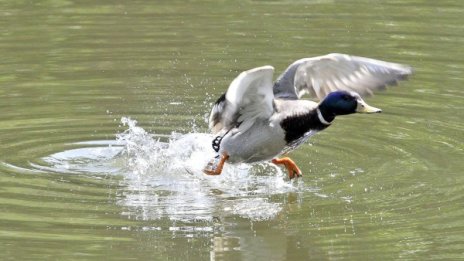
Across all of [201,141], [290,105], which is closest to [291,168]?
[290,105]

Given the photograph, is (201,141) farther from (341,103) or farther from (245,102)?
(341,103)

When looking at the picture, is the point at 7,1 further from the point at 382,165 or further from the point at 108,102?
the point at 382,165

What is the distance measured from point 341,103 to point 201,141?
2.19m

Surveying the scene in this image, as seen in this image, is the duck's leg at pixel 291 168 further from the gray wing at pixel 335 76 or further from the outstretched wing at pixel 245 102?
the gray wing at pixel 335 76

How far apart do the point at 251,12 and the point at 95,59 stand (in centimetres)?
337

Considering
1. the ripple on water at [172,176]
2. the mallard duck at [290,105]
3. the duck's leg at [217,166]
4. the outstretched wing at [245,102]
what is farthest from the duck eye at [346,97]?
the duck's leg at [217,166]

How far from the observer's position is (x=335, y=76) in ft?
37.3

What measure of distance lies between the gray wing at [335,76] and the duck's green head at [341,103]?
37 centimetres

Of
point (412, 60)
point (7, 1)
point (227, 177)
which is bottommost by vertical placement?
point (227, 177)

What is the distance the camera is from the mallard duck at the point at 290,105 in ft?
34.7

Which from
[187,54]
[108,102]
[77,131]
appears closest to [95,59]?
[187,54]

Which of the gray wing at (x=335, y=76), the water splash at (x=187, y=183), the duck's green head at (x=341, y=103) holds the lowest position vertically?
the water splash at (x=187, y=183)

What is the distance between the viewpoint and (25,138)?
40.0ft

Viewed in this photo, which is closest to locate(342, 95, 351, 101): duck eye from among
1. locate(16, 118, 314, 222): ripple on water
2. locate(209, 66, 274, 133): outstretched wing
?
locate(209, 66, 274, 133): outstretched wing
